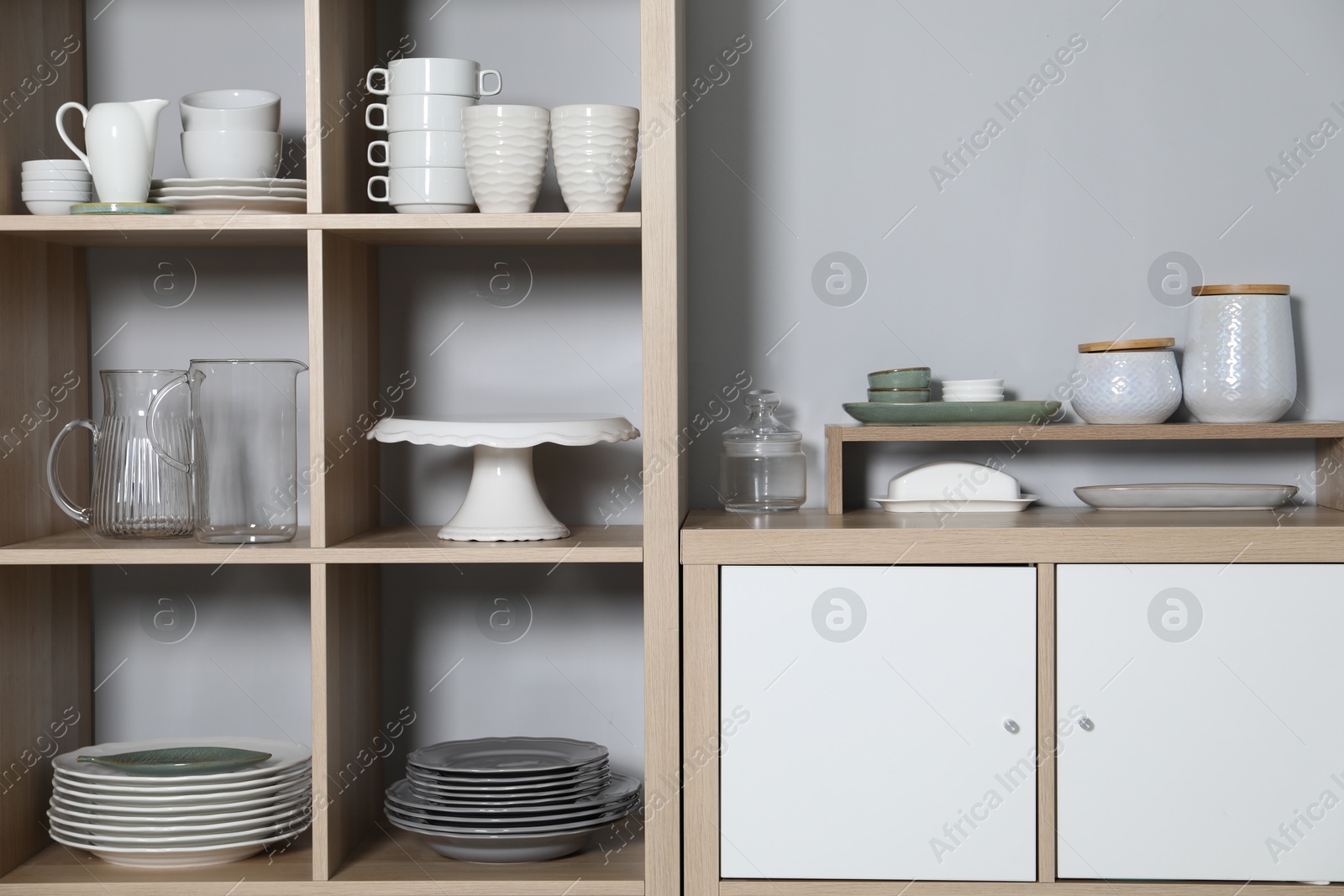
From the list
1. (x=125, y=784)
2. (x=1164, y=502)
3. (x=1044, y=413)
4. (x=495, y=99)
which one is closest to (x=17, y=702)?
(x=125, y=784)

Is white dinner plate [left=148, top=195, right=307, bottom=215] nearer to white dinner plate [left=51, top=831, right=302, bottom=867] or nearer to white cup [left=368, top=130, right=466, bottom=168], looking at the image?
white cup [left=368, top=130, right=466, bottom=168]

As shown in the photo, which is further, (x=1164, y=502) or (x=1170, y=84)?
(x=1170, y=84)

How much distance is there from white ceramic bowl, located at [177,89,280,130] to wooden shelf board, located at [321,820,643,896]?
0.96 m

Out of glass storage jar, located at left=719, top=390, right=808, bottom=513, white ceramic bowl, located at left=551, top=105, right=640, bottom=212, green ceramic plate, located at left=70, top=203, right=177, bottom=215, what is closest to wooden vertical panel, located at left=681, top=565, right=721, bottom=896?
glass storage jar, located at left=719, top=390, right=808, bottom=513

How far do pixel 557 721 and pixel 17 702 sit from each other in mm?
745

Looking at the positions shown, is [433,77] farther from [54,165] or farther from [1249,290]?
[1249,290]

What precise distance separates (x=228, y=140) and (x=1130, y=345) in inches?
49.3

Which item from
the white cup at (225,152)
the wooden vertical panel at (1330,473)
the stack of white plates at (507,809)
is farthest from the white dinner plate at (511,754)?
the wooden vertical panel at (1330,473)

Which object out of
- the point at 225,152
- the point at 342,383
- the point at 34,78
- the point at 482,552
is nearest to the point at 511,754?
the point at 482,552

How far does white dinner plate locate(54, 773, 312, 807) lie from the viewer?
58.3 inches

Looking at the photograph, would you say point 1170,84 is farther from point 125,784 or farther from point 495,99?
point 125,784

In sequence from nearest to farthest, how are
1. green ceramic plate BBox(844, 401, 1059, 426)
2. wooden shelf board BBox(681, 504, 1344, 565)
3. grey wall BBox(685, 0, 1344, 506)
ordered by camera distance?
wooden shelf board BBox(681, 504, 1344, 565) < green ceramic plate BBox(844, 401, 1059, 426) < grey wall BBox(685, 0, 1344, 506)

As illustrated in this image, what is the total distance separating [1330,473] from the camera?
5.44 feet

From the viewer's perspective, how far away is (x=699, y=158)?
175 cm
